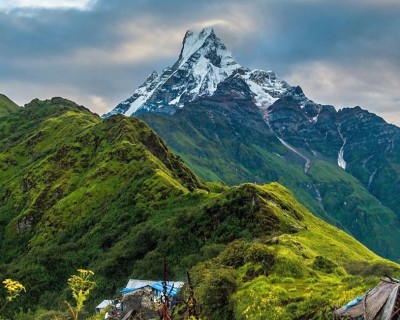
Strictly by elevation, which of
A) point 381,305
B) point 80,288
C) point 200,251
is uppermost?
point 200,251

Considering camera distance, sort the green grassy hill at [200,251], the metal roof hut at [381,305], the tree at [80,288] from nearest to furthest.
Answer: the tree at [80,288], the metal roof hut at [381,305], the green grassy hill at [200,251]

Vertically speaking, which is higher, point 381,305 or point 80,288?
point 80,288

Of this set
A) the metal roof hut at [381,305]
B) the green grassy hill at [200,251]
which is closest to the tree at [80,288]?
the metal roof hut at [381,305]

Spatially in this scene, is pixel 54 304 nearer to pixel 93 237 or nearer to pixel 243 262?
pixel 93 237

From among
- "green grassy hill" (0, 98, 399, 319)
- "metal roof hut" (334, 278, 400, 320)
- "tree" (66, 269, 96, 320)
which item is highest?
"green grassy hill" (0, 98, 399, 319)

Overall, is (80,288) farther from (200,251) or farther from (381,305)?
(200,251)

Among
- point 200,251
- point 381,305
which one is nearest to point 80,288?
point 381,305

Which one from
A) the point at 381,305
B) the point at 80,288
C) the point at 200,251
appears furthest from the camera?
the point at 200,251

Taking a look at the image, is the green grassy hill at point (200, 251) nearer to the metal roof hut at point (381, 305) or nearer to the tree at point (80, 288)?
the metal roof hut at point (381, 305)

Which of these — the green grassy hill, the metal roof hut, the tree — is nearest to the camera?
the tree

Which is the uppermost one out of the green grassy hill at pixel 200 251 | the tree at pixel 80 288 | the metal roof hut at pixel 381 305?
the green grassy hill at pixel 200 251

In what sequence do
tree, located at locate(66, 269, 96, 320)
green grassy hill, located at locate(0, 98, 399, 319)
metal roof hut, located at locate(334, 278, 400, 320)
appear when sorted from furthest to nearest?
green grassy hill, located at locate(0, 98, 399, 319), metal roof hut, located at locate(334, 278, 400, 320), tree, located at locate(66, 269, 96, 320)

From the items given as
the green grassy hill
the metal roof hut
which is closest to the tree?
the metal roof hut

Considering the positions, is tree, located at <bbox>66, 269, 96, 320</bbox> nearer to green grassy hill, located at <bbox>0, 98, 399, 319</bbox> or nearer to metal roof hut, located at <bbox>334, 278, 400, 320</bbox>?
metal roof hut, located at <bbox>334, 278, 400, 320</bbox>
